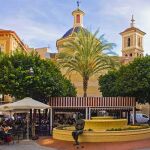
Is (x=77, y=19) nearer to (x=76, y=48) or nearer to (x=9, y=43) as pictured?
(x=9, y=43)

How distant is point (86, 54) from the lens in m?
38.2

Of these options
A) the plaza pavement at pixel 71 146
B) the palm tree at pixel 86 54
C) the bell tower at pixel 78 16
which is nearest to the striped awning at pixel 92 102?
the palm tree at pixel 86 54

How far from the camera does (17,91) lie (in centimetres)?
3241

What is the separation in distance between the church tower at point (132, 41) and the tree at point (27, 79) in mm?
63933

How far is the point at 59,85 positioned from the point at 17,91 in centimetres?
354

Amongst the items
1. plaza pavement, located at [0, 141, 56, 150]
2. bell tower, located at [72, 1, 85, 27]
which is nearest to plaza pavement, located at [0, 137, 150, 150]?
A: plaza pavement, located at [0, 141, 56, 150]

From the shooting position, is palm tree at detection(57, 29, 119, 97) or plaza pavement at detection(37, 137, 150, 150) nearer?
plaza pavement at detection(37, 137, 150, 150)

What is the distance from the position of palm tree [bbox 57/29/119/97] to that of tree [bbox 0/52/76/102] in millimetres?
4720

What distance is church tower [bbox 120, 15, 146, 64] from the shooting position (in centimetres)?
9743

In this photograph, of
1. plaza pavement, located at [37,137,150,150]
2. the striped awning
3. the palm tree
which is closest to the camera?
plaza pavement, located at [37,137,150,150]

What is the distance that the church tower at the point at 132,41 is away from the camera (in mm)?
97431

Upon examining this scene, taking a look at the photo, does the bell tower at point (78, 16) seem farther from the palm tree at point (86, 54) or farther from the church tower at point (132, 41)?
the palm tree at point (86, 54)

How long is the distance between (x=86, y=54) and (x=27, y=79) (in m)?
8.19

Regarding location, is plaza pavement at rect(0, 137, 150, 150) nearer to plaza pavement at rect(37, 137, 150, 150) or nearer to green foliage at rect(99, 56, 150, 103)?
plaza pavement at rect(37, 137, 150, 150)
